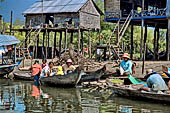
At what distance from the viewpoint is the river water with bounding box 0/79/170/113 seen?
11047 millimetres

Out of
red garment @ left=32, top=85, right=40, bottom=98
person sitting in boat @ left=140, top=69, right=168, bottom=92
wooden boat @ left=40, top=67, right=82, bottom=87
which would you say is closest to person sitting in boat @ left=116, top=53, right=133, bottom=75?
wooden boat @ left=40, top=67, right=82, bottom=87

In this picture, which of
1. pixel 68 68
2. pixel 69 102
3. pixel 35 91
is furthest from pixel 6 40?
pixel 69 102

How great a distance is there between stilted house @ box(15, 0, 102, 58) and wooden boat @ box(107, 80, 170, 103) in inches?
642

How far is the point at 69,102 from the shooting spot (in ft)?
41.3

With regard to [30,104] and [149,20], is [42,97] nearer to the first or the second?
[30,104]

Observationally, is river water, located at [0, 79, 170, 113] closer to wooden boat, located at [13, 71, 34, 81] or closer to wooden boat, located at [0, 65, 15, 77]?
wooden boat, located at [13, 71, 34, 81]

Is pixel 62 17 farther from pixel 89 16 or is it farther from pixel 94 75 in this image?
pixel 94 75

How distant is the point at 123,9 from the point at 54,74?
13035 millimetres

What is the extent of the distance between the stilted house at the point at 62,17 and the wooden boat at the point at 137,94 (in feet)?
53.5

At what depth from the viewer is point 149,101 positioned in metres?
12.0

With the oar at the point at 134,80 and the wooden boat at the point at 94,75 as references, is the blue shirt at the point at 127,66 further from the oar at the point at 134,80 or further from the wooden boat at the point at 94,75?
the wooden boat at the point at 94,75

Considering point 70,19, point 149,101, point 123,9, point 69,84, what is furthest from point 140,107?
point 70,19

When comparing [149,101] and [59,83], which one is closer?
[149,101]

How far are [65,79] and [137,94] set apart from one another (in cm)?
485
